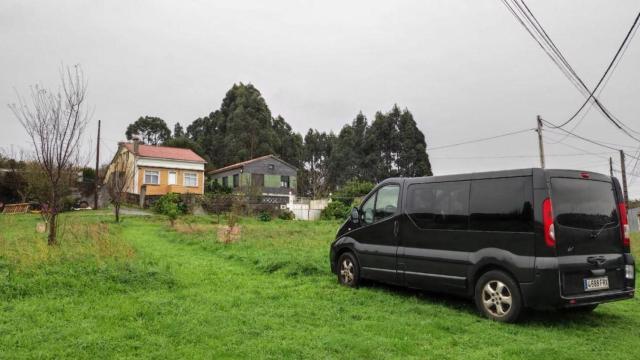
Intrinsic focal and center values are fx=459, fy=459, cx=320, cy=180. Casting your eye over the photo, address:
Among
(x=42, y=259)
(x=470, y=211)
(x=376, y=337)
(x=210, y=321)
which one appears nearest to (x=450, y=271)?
(x=470, y=211)

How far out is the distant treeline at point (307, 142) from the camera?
53.6 metres

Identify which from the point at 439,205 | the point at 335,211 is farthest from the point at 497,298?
the point at 335,211

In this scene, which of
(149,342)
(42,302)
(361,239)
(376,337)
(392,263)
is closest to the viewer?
(149,342)

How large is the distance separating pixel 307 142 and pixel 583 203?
7111cm

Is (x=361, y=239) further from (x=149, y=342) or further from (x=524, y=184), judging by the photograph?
(x=149, y=342)

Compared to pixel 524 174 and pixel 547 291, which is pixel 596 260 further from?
pixel 524 174

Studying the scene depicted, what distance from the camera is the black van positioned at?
5.51 meters

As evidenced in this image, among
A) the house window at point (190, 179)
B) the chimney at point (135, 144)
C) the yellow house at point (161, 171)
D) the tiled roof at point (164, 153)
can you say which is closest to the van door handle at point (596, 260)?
the yellow house at point (161, 171)

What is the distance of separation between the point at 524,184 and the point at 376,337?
8.77 feet

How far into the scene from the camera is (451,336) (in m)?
5.18

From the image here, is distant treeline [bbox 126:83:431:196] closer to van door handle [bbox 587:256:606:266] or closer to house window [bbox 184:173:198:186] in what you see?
house window [bbox 184:173:198:186]

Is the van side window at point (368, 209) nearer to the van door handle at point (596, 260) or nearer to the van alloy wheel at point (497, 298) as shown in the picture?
the van alloy wheel at point (497, 298)

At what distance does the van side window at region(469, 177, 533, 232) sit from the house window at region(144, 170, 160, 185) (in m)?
41.8

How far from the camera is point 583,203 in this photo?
5.84 meters
